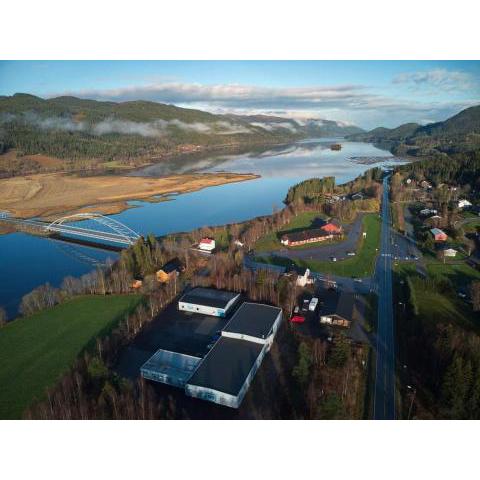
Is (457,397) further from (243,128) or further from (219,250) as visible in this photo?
(243,128)

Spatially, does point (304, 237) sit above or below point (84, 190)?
above

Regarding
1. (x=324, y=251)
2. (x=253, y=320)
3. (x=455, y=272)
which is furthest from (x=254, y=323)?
(x=455, y=272)

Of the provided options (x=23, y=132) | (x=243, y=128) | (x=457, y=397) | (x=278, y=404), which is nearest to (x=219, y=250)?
(x=278, y=404)

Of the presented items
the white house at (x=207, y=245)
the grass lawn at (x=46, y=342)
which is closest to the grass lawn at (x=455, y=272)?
the white house at (x=207, y=245)

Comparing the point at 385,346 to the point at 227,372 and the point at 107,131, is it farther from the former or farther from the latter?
the point at 107,131

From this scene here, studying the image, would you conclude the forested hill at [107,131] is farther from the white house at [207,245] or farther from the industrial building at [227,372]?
the industrial building at [227,372]
